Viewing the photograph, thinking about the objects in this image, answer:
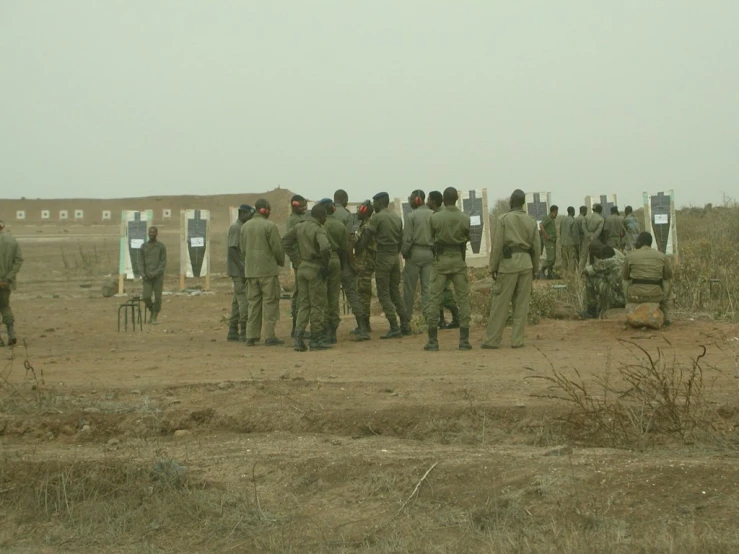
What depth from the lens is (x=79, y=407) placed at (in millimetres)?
8570

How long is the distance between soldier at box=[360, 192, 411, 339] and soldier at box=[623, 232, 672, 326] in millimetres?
3068

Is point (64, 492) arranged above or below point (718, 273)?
below

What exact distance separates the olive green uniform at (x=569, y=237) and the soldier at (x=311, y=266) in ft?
36.0

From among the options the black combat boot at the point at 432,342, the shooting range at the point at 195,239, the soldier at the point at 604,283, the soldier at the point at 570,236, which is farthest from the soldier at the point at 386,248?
the shooting range at the point at 195,239

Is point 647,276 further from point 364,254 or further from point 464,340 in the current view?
point 364,254

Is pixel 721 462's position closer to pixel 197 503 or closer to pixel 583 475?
pixel 583 475

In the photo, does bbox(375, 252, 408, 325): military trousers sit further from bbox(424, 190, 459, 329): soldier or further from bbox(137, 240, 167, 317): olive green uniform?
bbox(137, 240, 167, 317): olive green uniform

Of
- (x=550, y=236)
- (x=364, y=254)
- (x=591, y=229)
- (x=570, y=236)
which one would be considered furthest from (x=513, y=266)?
(x=550, y=236)

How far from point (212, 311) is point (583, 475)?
14709 mm

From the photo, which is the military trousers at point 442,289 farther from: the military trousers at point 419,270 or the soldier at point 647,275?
the soldier at point 647,275

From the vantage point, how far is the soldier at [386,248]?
1283 centimetres

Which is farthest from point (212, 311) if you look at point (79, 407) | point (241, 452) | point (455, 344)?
point (241, 452)

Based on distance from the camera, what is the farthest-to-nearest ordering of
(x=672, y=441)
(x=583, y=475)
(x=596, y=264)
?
(x=596, y=264), (x=672, y=441), (x=583, y=475)

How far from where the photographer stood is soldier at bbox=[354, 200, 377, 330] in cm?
1290
